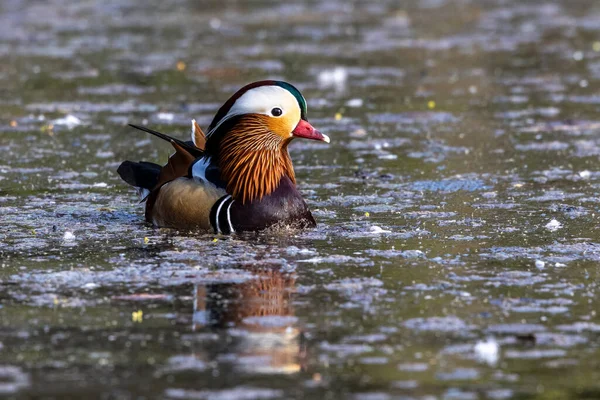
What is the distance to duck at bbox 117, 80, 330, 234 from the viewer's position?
7.61m

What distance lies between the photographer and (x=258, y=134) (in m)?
7.89

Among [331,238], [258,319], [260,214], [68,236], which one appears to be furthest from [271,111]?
[258,319]

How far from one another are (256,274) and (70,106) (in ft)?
21.3

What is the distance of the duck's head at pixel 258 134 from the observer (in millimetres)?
7734

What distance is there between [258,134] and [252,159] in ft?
0.62

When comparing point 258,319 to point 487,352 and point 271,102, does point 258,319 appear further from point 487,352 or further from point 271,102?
point 271,102

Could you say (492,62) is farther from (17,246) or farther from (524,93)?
(17,246)

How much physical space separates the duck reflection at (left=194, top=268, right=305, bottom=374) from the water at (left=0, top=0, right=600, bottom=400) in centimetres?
2

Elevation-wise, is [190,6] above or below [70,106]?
above

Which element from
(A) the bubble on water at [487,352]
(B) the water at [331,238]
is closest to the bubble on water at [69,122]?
(B) the water at [331,238]

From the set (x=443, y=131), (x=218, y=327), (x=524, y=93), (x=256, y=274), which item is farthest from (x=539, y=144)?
(x=218, y=327)

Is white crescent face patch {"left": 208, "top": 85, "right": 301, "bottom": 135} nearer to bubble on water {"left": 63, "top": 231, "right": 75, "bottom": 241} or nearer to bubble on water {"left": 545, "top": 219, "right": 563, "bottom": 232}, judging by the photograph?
bubble on water {"left": 63, "top": 231, "right": 75, "bottom": 241}

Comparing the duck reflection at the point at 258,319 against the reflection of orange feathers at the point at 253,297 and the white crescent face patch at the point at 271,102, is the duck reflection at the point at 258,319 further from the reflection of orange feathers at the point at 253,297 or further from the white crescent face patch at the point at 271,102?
the white crescent face patch at the point at 271,102

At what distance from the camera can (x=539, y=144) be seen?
10.6 meters
